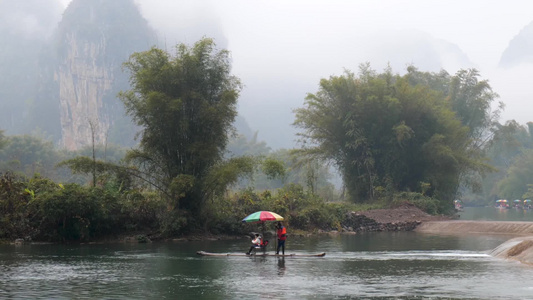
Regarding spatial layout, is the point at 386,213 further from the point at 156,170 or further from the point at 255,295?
the point at 255,295

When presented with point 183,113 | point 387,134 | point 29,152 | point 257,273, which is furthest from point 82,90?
point 257,273

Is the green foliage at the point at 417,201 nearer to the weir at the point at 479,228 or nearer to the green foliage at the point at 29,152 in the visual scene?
the weir at the point at 479,228

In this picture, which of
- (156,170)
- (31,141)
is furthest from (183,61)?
(31,141)

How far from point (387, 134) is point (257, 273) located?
109 ft

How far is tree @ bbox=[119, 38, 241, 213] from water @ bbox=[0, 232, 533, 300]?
6.31 meters

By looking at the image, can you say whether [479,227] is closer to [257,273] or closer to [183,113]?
[183,113]

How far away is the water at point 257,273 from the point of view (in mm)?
16953

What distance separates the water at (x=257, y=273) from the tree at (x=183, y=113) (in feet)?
20.7

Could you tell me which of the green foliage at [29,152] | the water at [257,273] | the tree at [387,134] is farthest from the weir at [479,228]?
the green foliage at [29,152]

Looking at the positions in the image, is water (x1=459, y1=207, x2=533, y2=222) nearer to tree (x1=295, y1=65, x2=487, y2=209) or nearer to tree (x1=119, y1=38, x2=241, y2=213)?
tree (x1=295, y1=65, x2=487, y2=209)

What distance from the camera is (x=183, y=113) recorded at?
36781 millimetres

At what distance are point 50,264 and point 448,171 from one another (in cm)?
3782

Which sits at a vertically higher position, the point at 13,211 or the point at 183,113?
the point at 183,113

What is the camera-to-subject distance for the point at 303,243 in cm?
3422
